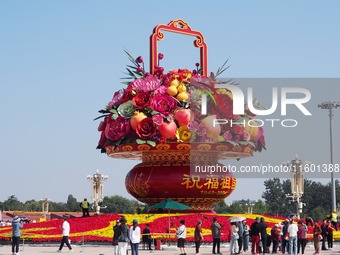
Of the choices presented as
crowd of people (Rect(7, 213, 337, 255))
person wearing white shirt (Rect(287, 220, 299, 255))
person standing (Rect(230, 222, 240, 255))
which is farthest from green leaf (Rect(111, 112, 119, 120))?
person wearing white shirt (Rect(287, 220, 299, 255))

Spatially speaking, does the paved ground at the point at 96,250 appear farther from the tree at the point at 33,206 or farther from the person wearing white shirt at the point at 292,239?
the tree at the point at 33,206

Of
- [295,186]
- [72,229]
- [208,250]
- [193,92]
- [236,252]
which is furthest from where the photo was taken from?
[295,186]

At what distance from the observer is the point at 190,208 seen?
36719 mm

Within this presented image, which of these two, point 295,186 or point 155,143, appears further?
point 295,186

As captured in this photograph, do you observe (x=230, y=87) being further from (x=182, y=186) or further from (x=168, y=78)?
(x=182, y=186)

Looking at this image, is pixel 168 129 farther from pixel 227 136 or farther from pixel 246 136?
pixel 246 136

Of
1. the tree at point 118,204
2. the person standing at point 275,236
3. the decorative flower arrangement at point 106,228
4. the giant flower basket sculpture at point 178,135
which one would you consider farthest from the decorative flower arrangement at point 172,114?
the tree at point 118,204

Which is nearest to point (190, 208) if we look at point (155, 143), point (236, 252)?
point (155, 143)

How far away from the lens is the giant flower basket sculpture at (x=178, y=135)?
3569 cm

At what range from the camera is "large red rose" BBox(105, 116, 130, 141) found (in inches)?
1439

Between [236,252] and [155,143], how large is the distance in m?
10.5

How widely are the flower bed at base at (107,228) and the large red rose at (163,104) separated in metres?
5.10

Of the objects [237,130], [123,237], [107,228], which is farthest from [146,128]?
[123,237]

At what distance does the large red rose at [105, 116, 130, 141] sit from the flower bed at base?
157 inches
